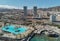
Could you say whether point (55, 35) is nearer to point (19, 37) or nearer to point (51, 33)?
point (51, 33)

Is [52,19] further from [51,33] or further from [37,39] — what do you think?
[37,39]

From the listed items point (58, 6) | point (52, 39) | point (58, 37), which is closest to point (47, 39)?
point (52, 39)

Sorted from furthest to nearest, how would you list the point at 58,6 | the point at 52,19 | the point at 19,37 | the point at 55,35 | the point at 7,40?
the point at 58,6
the point at 52,19
the point at 55,35
the point at 19,37
the point at 7,40

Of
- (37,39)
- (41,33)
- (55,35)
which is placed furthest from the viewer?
(41,33)

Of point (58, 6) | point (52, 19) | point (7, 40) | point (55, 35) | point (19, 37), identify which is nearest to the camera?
point (7, 40)

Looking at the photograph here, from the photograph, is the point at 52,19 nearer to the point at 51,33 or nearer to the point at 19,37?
the point at 51,33

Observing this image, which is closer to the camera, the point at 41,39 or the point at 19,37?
the point at 19,37

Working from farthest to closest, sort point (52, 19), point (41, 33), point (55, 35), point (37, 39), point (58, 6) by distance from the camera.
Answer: point (58, 6), point (52, 19), point (41, 33), point (55, 35), point (37, 39)

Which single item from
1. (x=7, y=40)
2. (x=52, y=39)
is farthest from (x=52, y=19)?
(x=7, y=40)

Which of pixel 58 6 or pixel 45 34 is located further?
pixel 58 6
